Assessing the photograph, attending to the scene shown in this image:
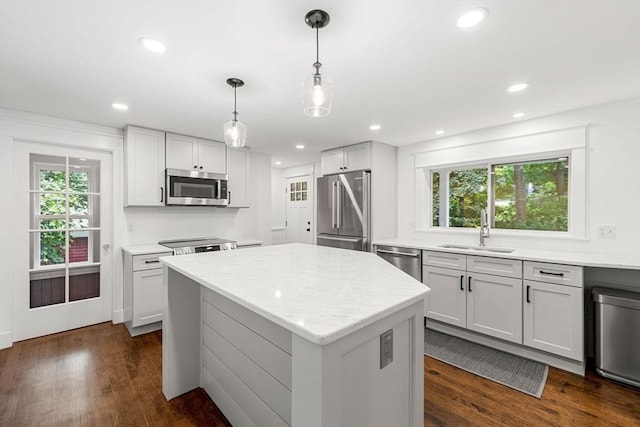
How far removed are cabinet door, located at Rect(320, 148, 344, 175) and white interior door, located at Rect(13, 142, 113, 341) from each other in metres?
2.88

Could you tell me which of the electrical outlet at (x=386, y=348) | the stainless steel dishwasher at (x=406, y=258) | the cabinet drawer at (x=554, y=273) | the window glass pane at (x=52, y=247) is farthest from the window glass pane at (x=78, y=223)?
the cabinet drawer at (x=554, y=273)

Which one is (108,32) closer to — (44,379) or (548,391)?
(44,379)

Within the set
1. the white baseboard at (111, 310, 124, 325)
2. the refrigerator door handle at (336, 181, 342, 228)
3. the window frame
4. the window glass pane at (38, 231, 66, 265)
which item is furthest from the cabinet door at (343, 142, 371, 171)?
the window glass pane at (38, 231, 66, 265)

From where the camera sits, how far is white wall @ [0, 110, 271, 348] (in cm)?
284

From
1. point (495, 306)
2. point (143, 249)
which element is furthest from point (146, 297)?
point (495, 306)

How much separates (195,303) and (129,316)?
1665 mm

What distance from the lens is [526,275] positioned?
259 centimetres

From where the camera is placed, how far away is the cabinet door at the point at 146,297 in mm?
3051

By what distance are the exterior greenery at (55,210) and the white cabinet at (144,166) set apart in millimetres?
537

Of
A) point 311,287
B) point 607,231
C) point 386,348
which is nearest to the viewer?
point 386,348

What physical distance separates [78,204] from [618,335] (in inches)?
212

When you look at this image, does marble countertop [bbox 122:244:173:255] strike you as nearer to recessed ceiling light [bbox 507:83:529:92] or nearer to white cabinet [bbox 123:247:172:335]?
white cabinet [bbox 123:247:172:335]

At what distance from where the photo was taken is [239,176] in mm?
4324

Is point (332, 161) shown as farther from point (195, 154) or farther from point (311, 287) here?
point (311, 287)
